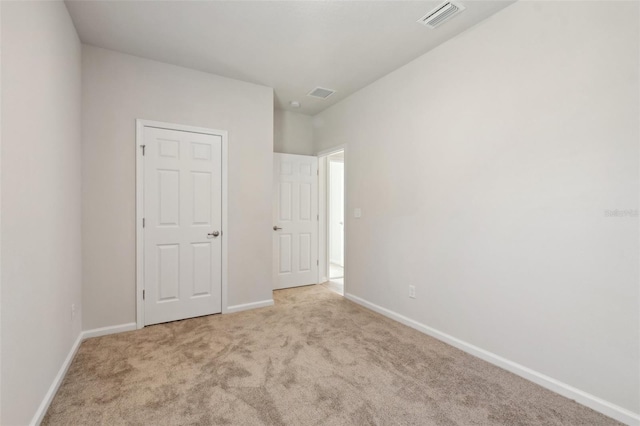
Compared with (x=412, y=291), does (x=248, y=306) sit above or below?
below

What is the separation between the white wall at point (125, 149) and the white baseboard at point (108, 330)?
A: 4 cm

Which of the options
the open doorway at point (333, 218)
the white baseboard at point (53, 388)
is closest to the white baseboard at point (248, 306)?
the open doorway at point (333, 218)

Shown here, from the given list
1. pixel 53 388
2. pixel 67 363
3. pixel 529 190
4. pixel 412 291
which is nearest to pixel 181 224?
pixel 67 363

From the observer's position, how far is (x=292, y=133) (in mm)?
4605

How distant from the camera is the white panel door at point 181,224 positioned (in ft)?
9.98

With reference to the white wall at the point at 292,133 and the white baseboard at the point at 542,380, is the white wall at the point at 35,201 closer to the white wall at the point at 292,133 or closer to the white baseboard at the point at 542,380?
the white wall at the point at 292,133

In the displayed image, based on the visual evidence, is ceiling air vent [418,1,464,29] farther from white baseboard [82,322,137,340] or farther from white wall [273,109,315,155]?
white baseboard [82,322,137,340]

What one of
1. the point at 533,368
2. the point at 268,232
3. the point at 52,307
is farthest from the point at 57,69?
the point at 533,368

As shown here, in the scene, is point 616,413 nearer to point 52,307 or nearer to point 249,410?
point 249,410

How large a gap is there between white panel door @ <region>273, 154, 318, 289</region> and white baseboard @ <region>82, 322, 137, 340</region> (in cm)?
190

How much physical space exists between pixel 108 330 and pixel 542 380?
364 centimetres

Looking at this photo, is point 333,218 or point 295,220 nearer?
Answer: point 295,220

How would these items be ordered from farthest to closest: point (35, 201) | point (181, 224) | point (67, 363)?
point (181, 224) → point (67, 363) → point (35, 201)

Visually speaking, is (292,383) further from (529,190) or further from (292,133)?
(292,133)
